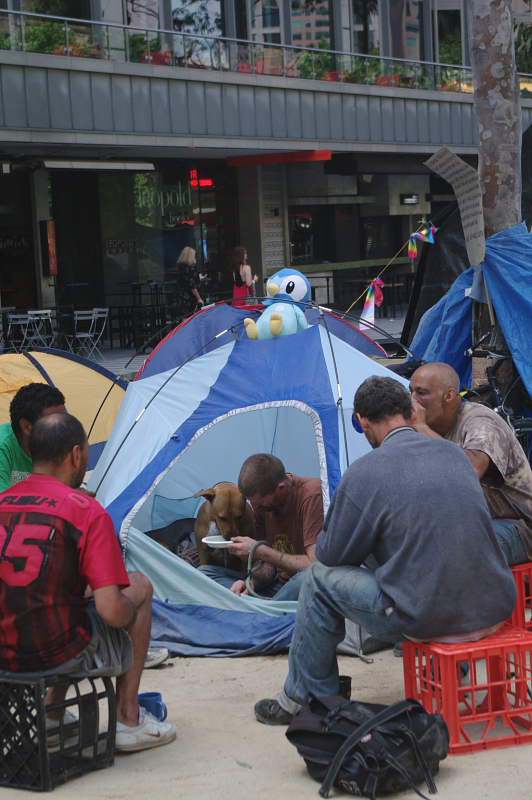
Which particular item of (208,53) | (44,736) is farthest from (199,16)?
(44,736)

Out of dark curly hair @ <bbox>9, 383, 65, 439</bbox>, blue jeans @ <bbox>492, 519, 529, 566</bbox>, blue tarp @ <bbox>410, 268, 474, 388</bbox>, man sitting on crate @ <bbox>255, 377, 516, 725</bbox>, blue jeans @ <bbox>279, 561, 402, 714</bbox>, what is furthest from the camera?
blue tarp @ <bbox>410, 268, 474, 388</bbox>

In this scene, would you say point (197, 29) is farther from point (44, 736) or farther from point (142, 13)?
point (44, 736)

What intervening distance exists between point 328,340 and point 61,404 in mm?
1643

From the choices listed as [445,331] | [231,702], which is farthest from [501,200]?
[231,702]

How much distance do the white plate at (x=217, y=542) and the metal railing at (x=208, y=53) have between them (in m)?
12.0

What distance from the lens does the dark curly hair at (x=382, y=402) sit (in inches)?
175

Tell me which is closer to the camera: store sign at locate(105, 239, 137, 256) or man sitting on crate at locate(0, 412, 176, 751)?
man sitting on crate at locate(0, 412, 176, 751)

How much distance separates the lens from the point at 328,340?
21.3 feet

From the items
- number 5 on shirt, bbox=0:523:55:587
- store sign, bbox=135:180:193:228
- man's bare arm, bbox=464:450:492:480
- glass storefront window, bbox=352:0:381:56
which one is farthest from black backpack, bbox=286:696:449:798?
glass storefront window, bbox=352:0:381:56

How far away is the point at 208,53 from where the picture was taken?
19.6m

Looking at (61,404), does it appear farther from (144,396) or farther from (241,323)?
(241,323)

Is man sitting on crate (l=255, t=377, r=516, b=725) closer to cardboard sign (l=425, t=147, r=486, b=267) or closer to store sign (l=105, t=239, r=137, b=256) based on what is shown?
cardboard sign (l=425, t=147, r=486, b=267)

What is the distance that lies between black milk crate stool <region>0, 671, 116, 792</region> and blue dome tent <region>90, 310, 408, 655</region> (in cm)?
158

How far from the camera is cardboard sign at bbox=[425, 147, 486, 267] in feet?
22.7
